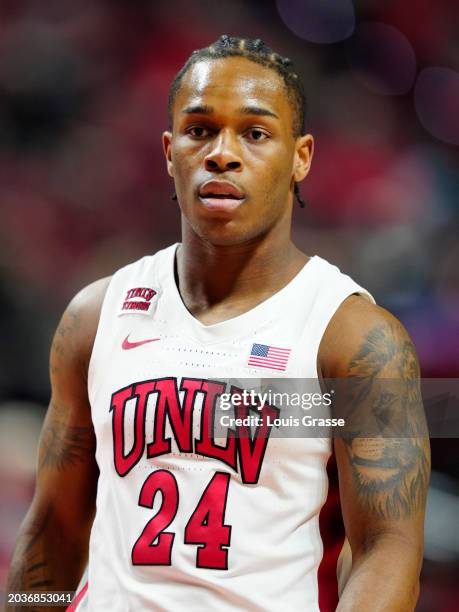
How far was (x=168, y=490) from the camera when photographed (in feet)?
7.52

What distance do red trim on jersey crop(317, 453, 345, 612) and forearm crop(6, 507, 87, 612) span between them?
2.45 ft

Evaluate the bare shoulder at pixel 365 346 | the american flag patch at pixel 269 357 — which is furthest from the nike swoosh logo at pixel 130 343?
the bare shoulder at pixel 365 346

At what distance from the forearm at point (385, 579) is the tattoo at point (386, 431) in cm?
7

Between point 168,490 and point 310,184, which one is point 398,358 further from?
point 310,184

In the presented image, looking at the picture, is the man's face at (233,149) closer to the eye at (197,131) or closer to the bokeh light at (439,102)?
the eye at (197,131)

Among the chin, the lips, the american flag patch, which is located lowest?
the american flag patch

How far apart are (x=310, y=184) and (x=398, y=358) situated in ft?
6.98

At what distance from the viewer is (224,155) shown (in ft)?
7.60

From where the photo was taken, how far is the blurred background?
13.3 ft

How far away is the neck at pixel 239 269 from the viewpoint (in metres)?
2.47

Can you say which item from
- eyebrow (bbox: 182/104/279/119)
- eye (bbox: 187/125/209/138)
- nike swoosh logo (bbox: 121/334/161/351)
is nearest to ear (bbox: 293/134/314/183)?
eyebrow (bbox: 182/104/279/119)

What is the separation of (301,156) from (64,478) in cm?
106

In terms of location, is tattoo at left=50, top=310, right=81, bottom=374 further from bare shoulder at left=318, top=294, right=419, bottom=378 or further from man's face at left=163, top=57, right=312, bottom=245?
bare shoulder at left=318, top=294, right=419, bottom=378

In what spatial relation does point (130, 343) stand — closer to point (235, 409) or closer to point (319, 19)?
point (235, 409)
